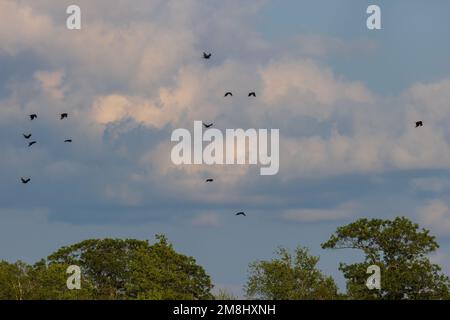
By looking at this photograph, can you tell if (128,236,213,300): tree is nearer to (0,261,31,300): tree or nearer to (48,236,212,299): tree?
(48,236,212,299): tree

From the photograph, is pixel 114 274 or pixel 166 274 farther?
pixel 114 274

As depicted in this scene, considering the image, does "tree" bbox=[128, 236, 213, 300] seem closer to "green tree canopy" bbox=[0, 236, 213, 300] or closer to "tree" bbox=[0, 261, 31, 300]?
"green tree canopy" bbox=[0, 236, 213, 300]

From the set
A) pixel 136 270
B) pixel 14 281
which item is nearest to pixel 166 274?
pixel 136 270

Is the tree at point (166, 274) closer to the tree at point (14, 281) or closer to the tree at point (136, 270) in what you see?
the tree at point (136, 270)

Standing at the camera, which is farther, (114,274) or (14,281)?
(114,274)

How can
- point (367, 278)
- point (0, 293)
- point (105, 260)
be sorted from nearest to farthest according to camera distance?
point (367, 278) < point (0, 293) < point (105, 260)

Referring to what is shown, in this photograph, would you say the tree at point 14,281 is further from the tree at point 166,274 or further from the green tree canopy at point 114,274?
the tree at point 166,274

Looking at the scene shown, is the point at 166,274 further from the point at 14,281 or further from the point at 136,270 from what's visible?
the point at 14,281
